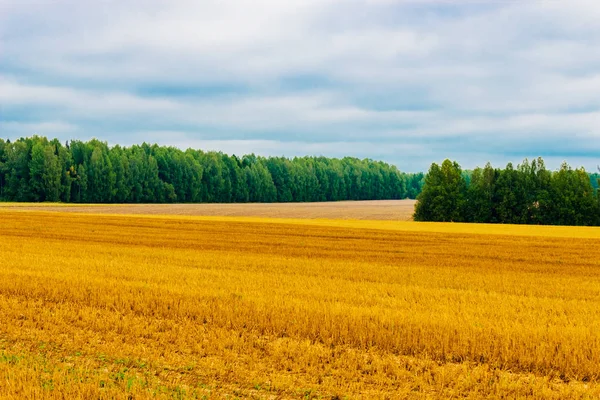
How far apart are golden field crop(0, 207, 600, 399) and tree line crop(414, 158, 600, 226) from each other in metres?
47.4

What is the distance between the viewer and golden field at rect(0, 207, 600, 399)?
801 cm

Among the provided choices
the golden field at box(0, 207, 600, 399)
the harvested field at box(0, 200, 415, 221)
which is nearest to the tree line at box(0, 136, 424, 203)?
the harvested field at box(0, 200, 415, 221)

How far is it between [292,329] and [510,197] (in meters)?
62.4

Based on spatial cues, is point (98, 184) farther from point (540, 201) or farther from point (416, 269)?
point (416, 269)

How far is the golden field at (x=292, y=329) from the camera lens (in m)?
8.01

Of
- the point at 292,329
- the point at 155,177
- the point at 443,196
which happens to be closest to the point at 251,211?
the point at 443,196

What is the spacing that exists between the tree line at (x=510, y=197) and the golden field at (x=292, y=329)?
47.4 metres

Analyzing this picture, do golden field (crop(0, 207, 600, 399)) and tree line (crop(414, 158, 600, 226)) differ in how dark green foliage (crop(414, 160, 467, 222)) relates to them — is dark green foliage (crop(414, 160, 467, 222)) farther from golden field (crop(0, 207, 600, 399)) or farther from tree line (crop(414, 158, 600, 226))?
golden field (crop(0, 207, 600, 399))

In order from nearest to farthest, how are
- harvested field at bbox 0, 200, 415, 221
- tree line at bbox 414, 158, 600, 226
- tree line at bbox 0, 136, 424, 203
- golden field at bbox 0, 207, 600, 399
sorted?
golden field at bbox 0, 207, 600, 399 → tree line at bbox 414, 158, 600, 226 → harvested field at bbox 0, 200, 415, 221 → tree line at bbox 0, 136, 424, 203

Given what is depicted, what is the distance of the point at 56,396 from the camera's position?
7172 millimetres

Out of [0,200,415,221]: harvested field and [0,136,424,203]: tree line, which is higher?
[0,136,424,203]: tree line

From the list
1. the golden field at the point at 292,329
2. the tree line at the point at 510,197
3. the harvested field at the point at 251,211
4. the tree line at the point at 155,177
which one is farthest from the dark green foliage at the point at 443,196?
the tree line at the point at 155,177

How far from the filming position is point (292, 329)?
1069cm

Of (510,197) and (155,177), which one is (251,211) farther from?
(155,177)
